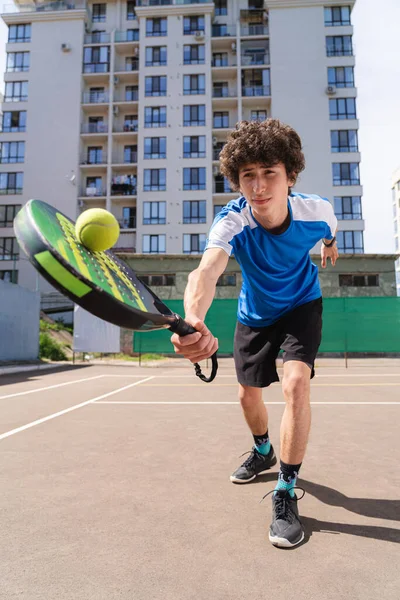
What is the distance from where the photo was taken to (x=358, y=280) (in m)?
26.8

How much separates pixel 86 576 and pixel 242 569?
0.64 metres

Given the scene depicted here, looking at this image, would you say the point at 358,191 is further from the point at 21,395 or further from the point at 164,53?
the point at 21,395

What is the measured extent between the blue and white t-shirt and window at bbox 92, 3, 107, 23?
1873 inches

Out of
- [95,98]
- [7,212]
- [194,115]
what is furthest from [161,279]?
[95,98]

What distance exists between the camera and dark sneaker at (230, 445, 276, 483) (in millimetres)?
3082

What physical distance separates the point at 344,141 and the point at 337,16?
1140cm

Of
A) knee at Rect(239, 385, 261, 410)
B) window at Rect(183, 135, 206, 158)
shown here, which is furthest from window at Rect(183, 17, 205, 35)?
knee at Rect(239, 385, 261, 410)

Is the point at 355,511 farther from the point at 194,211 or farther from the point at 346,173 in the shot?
the point at 346,173

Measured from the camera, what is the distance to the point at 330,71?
3778 centimetres

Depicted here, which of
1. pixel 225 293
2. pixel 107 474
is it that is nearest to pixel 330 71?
pixel 225 293

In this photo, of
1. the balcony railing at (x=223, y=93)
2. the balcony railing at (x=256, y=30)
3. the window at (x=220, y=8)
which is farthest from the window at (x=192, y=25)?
the balcony railing at (x=223, y=93)

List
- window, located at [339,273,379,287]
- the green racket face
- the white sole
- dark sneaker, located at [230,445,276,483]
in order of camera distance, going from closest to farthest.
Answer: the green racket face < the white sole < dark sneaker, located at [230,445,276,483] < window, located at [339,273,379,287]

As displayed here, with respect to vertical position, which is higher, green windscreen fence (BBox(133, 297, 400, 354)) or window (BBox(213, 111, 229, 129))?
window (BBox(213, 111, 229, 129))

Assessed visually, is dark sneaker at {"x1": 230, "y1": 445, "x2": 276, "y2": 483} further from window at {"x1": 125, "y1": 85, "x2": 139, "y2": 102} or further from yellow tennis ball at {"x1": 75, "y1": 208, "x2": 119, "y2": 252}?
window at {"x1": 125, "y1": 85, "x2": 139, "y2": 102}
